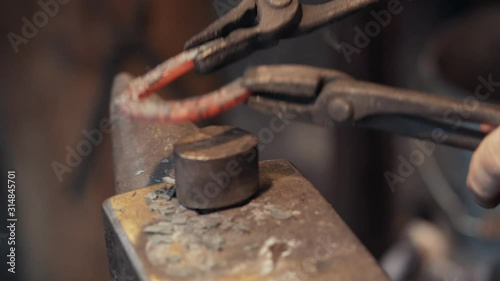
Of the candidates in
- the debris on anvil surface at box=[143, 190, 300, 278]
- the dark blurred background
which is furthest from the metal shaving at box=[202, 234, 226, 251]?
the dark blurred background

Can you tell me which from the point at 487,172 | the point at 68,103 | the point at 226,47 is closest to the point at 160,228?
the point at 226,47

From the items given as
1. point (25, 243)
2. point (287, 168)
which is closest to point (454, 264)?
point (287, 168)

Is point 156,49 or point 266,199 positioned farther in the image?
point 156,49

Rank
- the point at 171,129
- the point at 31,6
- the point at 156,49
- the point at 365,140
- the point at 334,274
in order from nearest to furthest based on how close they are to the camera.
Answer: the point at 334,274 < the point at 171,129 < the point at 31,6 < the point at 156,49 < the point at 365,140

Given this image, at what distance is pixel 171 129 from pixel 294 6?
25 cm

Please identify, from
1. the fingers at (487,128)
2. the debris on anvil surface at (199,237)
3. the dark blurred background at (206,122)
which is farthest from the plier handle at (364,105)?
the dark blurred background at (206,122)

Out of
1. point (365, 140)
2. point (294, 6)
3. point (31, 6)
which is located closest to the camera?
point (294, 6)

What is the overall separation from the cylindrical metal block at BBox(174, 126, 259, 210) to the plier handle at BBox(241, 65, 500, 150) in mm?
56

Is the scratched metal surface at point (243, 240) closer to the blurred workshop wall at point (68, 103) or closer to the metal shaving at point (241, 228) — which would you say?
the metal shaving at point (241, 228)

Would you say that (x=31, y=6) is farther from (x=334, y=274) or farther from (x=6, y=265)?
(x=334, y=274)

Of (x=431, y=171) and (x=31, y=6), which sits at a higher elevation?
(x=31, y=6)

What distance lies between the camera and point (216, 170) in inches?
21.3

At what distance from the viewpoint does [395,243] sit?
3.86 feet

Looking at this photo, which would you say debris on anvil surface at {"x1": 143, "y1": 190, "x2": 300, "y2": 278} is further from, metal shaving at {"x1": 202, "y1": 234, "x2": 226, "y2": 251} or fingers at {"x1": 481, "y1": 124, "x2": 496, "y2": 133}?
fingers at {"x1": 481, "y1": 124, "x2": 496, "y2": 133}
